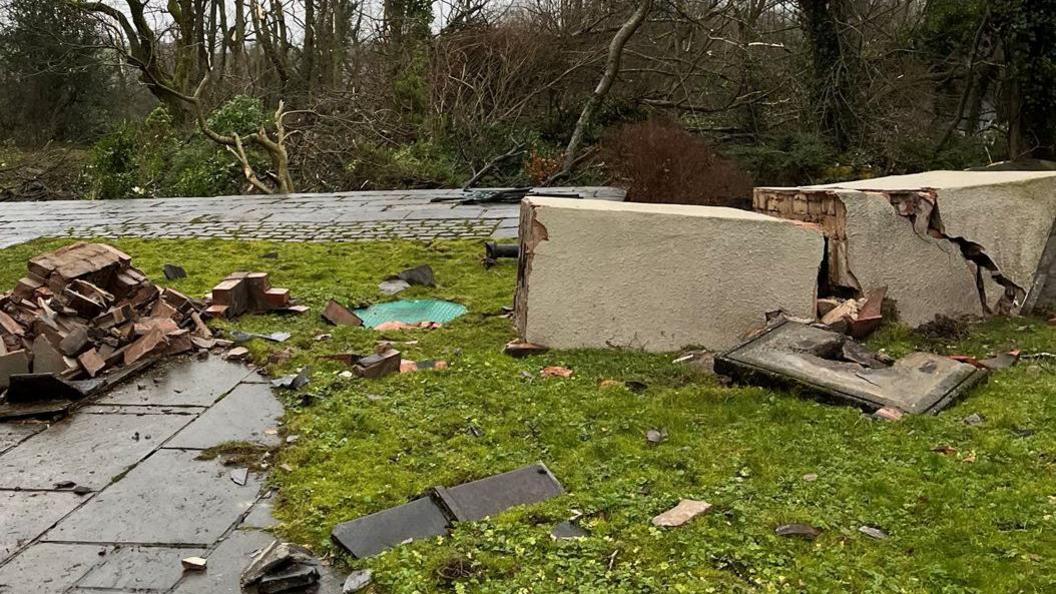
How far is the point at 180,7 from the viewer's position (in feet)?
66.9

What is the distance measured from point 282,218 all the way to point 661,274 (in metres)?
6.96

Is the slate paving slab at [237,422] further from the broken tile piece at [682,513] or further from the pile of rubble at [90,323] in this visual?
the broken tile piece at [682,513]

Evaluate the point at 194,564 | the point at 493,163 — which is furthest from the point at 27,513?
the point at 493,163

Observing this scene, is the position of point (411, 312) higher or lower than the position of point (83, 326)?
lower

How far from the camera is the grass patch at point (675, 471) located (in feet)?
8.55

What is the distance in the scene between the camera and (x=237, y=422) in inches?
164

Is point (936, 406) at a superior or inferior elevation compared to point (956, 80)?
inferior

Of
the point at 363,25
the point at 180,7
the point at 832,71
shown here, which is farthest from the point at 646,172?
the point at 180,7

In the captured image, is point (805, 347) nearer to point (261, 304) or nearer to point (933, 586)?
point (933, 586)

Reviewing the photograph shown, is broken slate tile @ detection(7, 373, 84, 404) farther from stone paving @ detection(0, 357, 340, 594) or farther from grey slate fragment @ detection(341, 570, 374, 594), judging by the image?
grey slate fragment @ detection(341, 570, 374, 594)

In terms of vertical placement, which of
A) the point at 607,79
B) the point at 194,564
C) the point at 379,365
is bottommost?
the point at 194,564

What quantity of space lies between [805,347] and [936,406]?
2.41ft

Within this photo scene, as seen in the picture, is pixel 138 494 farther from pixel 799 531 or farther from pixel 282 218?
pixel 282 218

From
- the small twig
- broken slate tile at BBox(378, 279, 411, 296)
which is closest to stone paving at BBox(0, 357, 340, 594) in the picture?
broken slate tile at BBox(378, 279, 411, 296)
